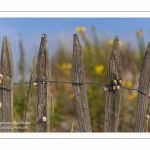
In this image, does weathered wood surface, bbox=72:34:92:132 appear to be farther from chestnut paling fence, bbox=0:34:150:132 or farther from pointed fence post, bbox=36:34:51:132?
pointed fence post, bbox=36:34:51:132

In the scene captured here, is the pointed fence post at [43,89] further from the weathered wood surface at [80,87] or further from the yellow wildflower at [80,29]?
the yellow wildflower at [80,29]

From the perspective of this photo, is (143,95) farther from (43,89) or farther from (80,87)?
(43,89)

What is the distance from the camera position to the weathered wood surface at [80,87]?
188 centimetres

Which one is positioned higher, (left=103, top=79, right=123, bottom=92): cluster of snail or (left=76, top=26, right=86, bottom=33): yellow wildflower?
(left=76, top=26, right=86, bottom=33): yellow wildflower

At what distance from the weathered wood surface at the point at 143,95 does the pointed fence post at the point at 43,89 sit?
576 mm

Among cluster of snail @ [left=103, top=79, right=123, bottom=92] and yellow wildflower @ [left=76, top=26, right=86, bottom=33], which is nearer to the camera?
cluster of snail @ [left=103, top=79, right=123, bottom=92]

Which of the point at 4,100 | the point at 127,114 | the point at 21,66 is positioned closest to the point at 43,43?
the point at 4,100

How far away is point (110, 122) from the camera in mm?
1991

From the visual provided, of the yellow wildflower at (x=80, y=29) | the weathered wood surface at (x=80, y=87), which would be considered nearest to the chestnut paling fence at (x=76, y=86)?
the weathered wood surface at (x=80, y=87)

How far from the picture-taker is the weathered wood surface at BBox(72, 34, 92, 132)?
1876mm

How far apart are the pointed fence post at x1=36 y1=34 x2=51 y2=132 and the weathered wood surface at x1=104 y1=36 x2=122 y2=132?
36cm

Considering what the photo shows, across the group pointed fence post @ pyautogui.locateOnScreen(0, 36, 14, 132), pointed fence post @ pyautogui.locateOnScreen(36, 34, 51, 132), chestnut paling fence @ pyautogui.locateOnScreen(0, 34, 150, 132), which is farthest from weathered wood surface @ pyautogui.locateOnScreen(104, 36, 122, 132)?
pointed fence post @ pyautogui.locateOnScreen(0, 36, 14, 132)
